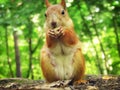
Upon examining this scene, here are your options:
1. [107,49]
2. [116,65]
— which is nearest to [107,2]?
[116,65]

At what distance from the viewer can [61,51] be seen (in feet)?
16.7

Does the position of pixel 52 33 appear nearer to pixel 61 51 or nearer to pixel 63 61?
pixel 61 51

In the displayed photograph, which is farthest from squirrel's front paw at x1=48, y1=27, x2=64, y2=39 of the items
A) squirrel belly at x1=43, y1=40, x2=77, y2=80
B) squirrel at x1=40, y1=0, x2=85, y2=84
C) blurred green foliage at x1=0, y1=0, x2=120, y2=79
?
blurred green foliage at x1=0, y1=0, x2=120, y2=79

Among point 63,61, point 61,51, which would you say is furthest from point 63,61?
point 61,51

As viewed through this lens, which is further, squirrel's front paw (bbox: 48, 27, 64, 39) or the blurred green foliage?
the blurred green foliage

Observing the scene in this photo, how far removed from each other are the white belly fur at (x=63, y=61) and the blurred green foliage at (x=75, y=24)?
3.70m

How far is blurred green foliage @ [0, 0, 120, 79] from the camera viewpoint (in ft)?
29.4

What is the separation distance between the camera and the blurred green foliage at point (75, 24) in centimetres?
897

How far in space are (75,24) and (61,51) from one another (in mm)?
6277

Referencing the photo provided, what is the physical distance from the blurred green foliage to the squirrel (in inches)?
144

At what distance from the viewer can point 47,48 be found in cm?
516

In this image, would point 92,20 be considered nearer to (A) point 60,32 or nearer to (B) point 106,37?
(B) point 106,37

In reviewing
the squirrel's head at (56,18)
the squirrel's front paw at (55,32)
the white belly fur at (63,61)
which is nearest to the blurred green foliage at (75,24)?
the squirrel's head at (56,18)

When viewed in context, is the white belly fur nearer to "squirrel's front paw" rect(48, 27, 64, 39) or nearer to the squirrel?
the squirrel
